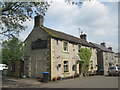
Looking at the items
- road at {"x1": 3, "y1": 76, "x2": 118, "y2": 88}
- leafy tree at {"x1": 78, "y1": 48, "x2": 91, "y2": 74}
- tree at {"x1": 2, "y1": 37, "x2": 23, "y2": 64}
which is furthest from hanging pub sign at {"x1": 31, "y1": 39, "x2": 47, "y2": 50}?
tree at {"x1": 2, "y1": 37, "x2": 23, "y2": 64}

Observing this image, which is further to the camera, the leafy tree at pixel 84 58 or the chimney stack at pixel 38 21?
the leafy tree at pixel 84 58

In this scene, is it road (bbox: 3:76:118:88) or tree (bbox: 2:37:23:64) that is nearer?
road (bbox: 3:76:118:88)

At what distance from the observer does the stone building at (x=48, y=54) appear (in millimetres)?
19578

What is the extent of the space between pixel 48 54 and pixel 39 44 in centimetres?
267

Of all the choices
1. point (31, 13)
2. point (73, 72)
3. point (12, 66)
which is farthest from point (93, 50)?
point (31, 13)

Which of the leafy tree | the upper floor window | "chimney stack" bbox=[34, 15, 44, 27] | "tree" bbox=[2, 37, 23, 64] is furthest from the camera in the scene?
Result: "tree" bbox=[2, 37, 23, 64]

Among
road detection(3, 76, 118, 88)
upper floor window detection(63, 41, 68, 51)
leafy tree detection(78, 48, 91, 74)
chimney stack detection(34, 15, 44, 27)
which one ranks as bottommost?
road detection(3, 76, 118, 88)

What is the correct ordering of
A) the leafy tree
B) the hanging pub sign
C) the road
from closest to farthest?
1. the road
2. the hanging pub sign
3. the leafy tree

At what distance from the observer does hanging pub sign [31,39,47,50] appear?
20.5m

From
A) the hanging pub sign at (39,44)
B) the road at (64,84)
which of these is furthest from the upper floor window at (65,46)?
the road at (64,84)

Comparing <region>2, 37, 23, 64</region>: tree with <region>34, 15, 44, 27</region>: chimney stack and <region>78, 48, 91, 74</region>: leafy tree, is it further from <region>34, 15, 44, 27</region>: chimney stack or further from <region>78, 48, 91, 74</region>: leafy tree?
<region>78, 48, 91, 74</region>: leafy tree

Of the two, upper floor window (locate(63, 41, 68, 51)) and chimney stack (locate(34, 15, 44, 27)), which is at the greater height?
chimney stack (locate(34, 15, 44, 27))

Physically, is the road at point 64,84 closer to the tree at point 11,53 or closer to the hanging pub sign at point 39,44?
the hanging pub sign at point 39,44

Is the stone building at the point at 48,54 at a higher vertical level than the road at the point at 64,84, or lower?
higher
